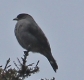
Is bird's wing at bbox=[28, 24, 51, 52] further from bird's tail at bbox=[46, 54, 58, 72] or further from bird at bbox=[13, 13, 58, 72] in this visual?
bird's tail at bbox=[46, 54, 58, 72]

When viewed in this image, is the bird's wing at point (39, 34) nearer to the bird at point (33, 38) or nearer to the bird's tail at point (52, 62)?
the bird at point (33, 38)

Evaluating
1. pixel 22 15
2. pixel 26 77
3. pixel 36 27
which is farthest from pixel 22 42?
pixel 26 77

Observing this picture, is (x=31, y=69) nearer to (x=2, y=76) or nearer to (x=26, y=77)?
(x=26, y=77)

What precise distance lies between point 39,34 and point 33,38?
193mm

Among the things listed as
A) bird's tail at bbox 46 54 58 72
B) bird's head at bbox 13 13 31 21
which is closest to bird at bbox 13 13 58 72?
bird's tail at bbox 46 54 58 72

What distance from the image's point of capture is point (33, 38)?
7.45 meters

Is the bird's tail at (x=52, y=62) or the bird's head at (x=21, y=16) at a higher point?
the bird's head at (x=21, y=16)

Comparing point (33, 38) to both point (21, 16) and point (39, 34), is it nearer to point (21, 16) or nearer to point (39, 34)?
point (39, 34)

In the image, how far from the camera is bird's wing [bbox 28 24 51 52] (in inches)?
286

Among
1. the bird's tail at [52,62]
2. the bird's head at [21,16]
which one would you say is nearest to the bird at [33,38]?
the bird's tail at [52,62]

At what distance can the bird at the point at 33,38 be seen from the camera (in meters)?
7.12

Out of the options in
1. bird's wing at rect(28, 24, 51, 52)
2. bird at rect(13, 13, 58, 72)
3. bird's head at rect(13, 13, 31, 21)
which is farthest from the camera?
bird's head at rect(13, 13, 31, 21)

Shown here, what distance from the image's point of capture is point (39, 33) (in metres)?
7.57

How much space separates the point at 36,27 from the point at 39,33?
9.4 inches
